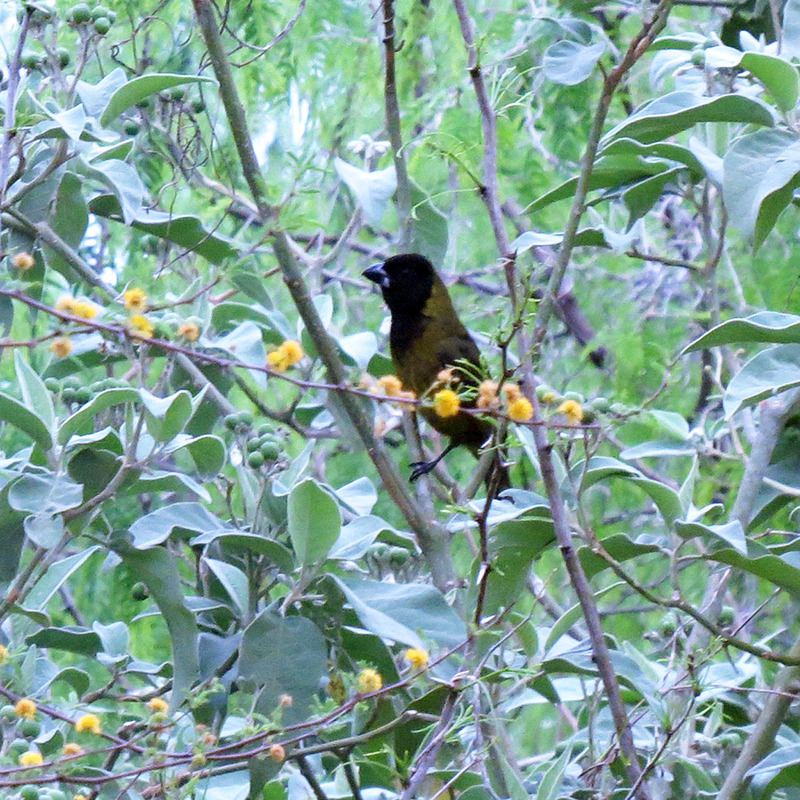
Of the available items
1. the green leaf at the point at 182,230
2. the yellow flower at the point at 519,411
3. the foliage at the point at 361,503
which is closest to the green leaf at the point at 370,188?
the foliage at the point at 361,503

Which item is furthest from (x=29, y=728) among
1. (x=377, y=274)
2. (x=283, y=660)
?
(x=377, y=274)

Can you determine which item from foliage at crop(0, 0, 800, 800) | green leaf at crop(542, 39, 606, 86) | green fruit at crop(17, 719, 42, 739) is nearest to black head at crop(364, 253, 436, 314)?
foliage at crop(0, 0, 800, 800)

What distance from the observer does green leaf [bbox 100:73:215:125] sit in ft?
6.62

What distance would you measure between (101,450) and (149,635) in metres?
1.64

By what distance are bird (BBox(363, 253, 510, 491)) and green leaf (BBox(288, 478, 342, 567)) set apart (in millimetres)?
2476

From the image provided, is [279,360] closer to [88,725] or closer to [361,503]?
[88,725]

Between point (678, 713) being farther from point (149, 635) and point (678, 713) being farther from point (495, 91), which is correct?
point (149, 635)

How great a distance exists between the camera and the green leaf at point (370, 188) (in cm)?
216

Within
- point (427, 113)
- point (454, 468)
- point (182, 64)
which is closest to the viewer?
point (182, 64)

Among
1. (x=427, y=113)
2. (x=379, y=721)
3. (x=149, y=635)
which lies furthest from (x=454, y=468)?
(x=379, y=721)

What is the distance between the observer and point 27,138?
2.04 metres

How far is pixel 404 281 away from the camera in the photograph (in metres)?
4.51

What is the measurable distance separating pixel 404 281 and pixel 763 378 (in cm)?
268

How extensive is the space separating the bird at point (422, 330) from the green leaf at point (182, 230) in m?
1.98
